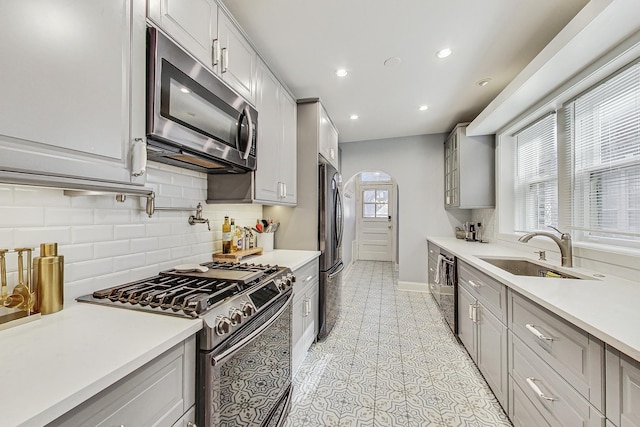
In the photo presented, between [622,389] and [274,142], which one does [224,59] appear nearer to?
[274,142]

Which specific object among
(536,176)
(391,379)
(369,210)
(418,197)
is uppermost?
(536,176)

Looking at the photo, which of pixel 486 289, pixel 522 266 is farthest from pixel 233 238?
pixel 522 266

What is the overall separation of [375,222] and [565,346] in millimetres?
5713

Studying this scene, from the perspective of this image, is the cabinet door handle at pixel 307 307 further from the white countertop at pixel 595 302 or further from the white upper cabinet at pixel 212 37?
the white upper cabinet at pixel 212 37

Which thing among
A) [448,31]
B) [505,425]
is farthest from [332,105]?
[505,425]

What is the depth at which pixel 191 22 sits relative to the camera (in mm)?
1242

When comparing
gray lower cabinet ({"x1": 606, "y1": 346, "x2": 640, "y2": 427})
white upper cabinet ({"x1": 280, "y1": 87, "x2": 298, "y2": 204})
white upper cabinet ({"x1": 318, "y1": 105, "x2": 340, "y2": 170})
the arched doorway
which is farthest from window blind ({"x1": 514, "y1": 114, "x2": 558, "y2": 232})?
the arched doorway

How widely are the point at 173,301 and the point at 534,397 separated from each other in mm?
1711

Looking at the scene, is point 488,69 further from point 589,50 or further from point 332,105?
point 332,105

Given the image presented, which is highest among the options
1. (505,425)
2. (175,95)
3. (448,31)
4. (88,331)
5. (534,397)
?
(448,31)

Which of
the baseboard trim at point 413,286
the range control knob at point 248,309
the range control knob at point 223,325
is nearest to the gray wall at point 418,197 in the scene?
the baseboard trim at point 413,286

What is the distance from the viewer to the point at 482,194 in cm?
336

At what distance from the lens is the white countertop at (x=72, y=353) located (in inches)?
20.1

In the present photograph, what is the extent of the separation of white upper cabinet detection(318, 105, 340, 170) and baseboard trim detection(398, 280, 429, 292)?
236 centimetres
